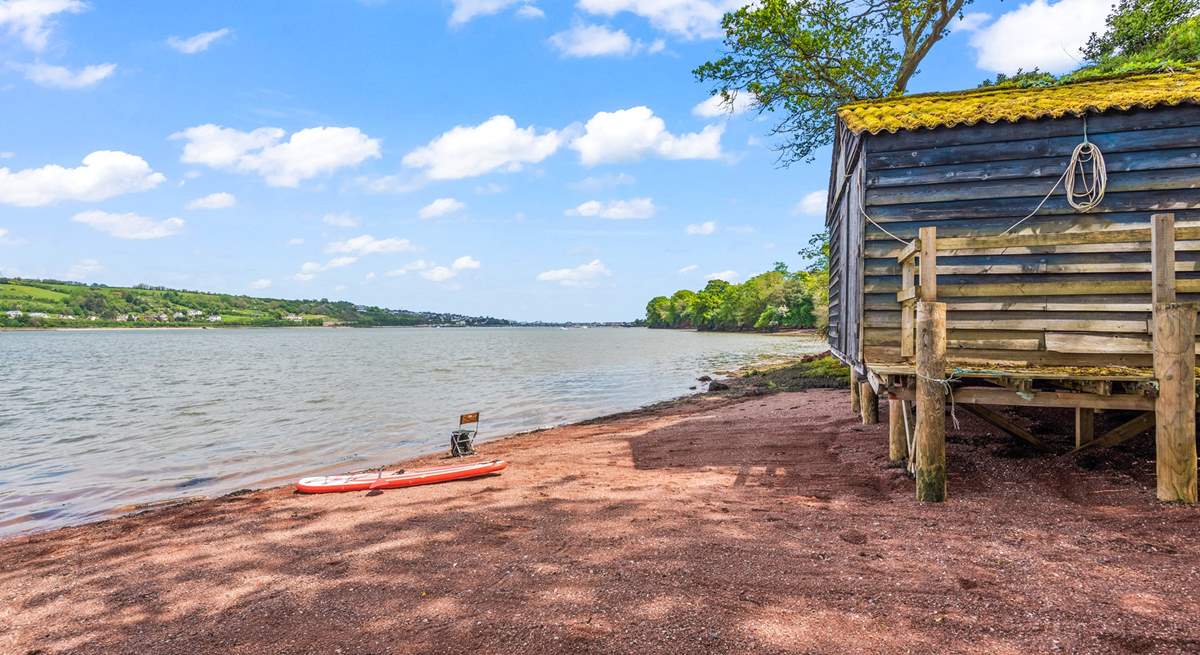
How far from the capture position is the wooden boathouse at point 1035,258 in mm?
6652

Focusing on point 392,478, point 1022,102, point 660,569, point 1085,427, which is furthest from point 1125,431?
point 392,478

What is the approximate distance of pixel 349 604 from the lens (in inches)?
202

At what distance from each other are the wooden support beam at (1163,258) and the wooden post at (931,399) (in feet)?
6.51

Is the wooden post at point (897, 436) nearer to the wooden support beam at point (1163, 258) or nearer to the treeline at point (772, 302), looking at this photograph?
the wooden support beam at point (1163, 258)

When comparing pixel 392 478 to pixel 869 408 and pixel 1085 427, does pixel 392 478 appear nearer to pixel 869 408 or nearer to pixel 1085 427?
pixel 869 408

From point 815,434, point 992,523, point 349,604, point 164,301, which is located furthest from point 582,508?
point 164,301

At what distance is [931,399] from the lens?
22.3 feet

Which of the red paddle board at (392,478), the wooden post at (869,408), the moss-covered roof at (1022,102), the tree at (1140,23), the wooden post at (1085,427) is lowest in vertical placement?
the red paddle board at (392,478)

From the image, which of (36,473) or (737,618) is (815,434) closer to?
(737,618)

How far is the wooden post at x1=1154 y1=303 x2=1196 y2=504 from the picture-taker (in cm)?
607

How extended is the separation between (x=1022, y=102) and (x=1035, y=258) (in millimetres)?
2370

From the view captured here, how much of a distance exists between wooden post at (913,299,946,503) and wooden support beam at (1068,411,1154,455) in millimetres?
2525

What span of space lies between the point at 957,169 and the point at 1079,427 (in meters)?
3.86

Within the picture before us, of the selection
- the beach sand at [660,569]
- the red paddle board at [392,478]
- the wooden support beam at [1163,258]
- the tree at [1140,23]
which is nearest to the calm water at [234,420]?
the red paddle board at [392,478]
